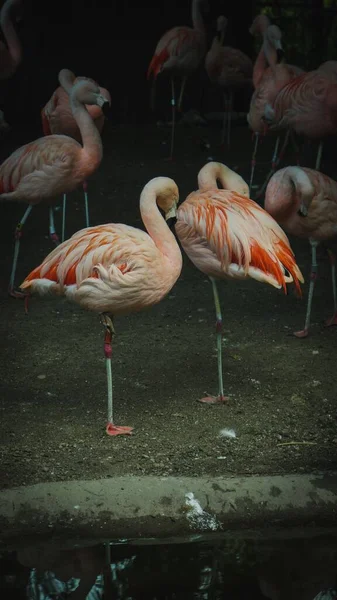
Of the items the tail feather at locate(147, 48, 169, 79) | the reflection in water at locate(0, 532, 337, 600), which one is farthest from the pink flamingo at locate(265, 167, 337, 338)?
the tail feather at locate(147, 48, 169, 79)

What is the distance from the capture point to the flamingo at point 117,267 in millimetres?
4395

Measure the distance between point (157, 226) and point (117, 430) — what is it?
1.05 m

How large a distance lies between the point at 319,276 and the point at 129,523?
153 inches

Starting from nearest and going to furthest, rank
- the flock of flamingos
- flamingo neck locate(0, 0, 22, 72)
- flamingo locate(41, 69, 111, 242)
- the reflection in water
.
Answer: the reflection in water
the flock of flamingos
flamingo locate(41, 69, 111, 242)
flamingo neck locate(0, 0, 22, 72)

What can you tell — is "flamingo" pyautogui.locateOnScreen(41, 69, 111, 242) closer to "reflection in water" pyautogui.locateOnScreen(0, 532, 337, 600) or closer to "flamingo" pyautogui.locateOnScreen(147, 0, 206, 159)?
"flamingo" pyautogui.locateOnScreen(147, 0, 206, 159)

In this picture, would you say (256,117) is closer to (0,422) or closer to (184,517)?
(0,422)

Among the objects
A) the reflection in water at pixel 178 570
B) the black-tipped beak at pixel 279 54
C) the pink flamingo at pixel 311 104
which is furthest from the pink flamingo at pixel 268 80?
the reflection in water at pixel 178 570

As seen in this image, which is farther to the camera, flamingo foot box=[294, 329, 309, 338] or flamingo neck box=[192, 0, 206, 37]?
flamingo neck box=[192, 0, 206, 37]

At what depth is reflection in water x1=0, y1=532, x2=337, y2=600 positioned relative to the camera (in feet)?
10.9

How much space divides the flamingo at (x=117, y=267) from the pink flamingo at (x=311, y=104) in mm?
3438

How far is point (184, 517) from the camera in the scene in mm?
3773

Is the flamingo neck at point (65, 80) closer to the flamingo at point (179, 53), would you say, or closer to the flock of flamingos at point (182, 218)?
the flock of flamingos at point (182, 218)

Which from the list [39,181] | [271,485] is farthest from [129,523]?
[39,181]

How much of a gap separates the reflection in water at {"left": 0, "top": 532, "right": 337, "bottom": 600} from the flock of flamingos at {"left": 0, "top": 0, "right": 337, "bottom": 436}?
1033 mm
